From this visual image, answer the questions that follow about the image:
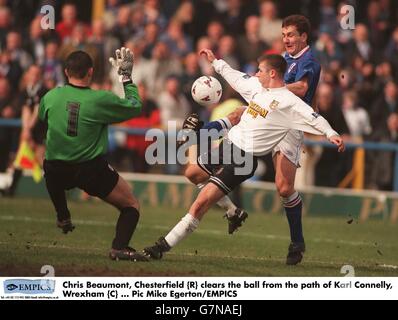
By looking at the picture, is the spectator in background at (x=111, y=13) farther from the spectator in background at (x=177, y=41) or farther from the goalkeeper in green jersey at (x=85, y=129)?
the goalkeeper in green jersey at (x=85, y=129)

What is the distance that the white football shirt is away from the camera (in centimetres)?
1210

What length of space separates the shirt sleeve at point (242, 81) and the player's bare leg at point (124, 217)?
173 cm

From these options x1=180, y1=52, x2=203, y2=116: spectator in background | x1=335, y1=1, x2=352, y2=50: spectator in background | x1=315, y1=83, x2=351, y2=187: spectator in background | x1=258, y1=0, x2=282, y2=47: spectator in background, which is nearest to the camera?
→ x1=315, y1=83, x2=351, y2=187: spectator in background

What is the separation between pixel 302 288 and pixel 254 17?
11967 mm

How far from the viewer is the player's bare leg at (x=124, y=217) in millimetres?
11922

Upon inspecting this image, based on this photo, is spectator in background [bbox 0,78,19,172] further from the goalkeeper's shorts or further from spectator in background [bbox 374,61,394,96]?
the goalkeeper's shorts

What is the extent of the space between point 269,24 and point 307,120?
10.7 meters

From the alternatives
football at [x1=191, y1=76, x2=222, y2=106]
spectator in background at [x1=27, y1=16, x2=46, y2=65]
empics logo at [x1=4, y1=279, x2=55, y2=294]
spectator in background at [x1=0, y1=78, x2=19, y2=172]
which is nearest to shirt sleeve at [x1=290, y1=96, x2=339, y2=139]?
football at [x1=191, y1=76, x2=222, y2=106]

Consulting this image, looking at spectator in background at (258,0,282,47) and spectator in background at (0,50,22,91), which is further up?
spectator in background at (258,0,282,47)

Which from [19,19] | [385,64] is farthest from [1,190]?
[385,64]

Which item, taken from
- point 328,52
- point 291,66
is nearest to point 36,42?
point 328,52

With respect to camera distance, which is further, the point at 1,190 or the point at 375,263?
the point at 1,190

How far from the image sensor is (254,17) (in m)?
22.4
